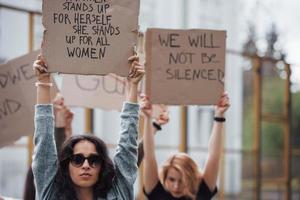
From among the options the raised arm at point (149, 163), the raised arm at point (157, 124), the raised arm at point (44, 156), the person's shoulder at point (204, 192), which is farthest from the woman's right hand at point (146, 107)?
the raised arm at point (44, 156)

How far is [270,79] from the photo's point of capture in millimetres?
29984

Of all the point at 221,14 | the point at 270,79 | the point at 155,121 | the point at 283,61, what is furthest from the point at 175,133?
the point at 270,79

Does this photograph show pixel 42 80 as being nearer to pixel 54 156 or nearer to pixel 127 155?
pixel 54 156

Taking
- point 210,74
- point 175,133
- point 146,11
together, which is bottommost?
point 175,133

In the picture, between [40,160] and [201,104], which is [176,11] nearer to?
[201,104]

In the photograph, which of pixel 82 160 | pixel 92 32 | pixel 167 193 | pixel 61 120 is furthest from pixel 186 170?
pixel 82 160

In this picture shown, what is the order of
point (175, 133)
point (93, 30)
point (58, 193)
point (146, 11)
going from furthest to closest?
point (146, 11) < point (175, 133) < point (93, 30) < point (58, 193)

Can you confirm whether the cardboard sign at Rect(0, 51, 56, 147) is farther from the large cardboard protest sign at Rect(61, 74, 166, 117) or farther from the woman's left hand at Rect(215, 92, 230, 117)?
the woman's left hand at Rect(215, 92, 230, 117)

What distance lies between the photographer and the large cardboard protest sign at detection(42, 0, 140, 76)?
3127mm

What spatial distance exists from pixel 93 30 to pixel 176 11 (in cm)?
1322

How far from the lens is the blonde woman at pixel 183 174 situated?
12.9 feet

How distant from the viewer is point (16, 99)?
3.98 metres

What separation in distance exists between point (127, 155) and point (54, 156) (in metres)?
0.28

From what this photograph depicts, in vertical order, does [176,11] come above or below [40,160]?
above
